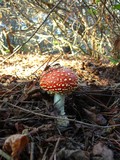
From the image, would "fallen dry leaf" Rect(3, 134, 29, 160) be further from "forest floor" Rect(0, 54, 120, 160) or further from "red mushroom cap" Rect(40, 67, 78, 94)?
"red mushroom cap" Rect(40, 67, 78, 94)

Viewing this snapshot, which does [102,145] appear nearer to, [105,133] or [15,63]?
[105,133]

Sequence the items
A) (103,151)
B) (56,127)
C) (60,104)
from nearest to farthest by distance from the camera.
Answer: (103,151) < (56,127) < (60,104)

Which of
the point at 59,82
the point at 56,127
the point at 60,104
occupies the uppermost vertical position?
the point at 59,82

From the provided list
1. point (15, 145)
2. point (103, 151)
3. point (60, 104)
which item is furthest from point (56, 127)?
point (15, 145)

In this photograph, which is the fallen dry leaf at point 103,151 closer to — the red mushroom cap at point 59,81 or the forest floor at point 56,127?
the forest floor at point 56,127

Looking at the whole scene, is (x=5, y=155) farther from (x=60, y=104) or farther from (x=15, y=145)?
(x=60, y=104)

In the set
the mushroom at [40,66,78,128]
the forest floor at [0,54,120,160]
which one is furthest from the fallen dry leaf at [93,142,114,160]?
the mushroom at [40,66,78,128]

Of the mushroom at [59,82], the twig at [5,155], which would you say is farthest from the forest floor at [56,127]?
the mushroom at [59,82]
